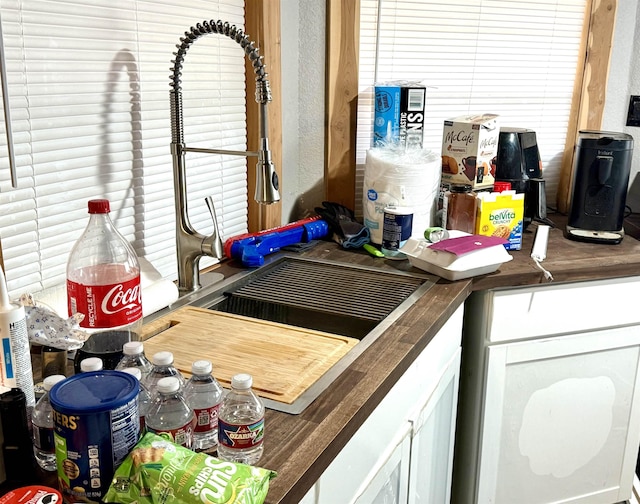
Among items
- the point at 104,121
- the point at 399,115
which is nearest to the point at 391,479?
the point at 104,121

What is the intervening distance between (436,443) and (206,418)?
86 cm

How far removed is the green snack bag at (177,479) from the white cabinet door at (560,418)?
43.6 inches

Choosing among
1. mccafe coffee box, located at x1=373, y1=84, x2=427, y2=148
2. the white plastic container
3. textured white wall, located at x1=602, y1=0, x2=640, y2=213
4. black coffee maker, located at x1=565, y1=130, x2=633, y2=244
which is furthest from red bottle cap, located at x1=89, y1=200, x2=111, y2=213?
textured white wall, located at x1=602, y1=0, x2=640, y2=213

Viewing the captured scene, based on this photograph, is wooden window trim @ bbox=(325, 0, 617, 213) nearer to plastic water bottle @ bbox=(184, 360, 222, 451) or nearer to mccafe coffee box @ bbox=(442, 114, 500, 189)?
mccafe coffee box @ bbox=(442, 114, 500, 189)

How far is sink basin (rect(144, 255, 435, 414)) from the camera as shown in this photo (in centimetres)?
144

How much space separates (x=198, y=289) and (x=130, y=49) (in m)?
0.54

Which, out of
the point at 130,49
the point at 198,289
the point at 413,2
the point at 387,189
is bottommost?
the point at 198,289

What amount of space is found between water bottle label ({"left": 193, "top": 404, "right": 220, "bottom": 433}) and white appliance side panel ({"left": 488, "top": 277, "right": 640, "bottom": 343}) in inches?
39.0

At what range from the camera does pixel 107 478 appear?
29.1 inches

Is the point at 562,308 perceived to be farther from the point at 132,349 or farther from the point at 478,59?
the point at 132,349

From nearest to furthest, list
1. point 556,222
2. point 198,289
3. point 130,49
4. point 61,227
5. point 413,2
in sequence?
point 61,227 → point 130,49 → point 198,289 → point 413,2 → point 556,222

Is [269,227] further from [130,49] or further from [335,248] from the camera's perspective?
[130,49]

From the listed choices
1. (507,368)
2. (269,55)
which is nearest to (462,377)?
(507,368)

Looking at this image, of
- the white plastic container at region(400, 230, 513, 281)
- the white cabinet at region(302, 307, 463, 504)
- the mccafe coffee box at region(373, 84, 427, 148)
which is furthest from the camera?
the mccafe coffee box at region(373, 84, 427, 148)
